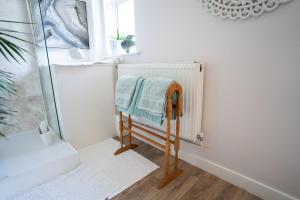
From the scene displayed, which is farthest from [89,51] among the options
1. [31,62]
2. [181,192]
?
[181,192]

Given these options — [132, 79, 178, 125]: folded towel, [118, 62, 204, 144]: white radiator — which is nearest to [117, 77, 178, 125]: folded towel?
[132, 79, 178, 125]: folded towel

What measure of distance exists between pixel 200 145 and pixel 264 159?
46cm

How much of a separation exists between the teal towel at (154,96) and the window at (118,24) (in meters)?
0.86

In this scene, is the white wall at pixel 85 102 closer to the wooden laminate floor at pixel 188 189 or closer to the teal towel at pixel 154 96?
the teal towel at pixel 154 96

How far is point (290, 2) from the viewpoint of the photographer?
34.4 inches

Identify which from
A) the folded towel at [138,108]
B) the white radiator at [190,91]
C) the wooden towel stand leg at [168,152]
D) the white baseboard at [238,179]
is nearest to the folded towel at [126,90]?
the folded towel at [138,108]

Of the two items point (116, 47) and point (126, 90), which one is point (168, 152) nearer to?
point (126, 90)

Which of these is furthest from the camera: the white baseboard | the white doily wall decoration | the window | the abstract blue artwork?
the window

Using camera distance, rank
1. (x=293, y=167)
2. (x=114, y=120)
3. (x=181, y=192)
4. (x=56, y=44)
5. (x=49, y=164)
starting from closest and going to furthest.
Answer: (x=293, y=167) < (x=181, y=192) < (x=49, y=164) < (x=56, y=44) < (x=114, y=120)

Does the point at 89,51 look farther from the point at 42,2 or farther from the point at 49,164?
the point at 49,164

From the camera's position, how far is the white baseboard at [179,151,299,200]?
3.56 feet

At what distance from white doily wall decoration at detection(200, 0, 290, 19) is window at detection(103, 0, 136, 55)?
1.02 meters

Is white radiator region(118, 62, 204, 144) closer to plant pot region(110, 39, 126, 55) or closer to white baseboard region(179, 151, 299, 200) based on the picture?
white baseboard region(179, 151, 299, 200)

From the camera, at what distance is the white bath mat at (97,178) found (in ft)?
3.92
